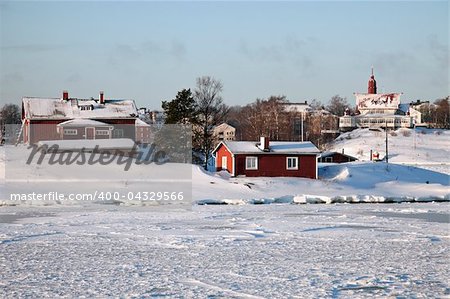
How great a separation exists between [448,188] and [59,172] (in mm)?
25808

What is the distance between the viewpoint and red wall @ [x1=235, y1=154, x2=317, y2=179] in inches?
1882

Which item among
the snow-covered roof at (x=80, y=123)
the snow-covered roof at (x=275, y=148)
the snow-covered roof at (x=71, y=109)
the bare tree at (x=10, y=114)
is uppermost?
the bare tree at (x=10, y=114)

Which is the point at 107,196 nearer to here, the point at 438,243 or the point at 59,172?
the point at 59,172

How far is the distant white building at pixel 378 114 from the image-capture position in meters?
110

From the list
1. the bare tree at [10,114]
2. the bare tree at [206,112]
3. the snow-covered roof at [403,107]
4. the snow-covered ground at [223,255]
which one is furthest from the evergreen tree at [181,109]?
the snow-covered roof at [403,107]

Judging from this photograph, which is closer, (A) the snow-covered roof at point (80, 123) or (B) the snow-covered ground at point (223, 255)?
A: (B) the snow-covered ground at point (223, 255)

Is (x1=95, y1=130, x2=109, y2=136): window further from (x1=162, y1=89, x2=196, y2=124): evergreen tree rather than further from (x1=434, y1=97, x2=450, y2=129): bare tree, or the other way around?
(x1=434, y1=97, x2=450, y2=129): bare tree

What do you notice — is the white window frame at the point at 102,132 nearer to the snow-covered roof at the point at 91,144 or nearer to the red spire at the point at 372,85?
the snow-covered roof at the point at 91,144

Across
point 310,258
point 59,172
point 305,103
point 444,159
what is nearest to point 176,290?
point 310,258

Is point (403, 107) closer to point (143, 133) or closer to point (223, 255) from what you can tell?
point (143, 133)

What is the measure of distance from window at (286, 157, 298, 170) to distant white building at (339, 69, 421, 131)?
6167 centimetres

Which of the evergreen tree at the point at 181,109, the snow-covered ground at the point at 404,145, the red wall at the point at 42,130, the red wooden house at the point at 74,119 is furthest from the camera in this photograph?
the snow-covered ground at the point at 404,145

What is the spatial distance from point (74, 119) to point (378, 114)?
213 ft

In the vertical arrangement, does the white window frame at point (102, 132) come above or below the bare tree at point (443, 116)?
below
